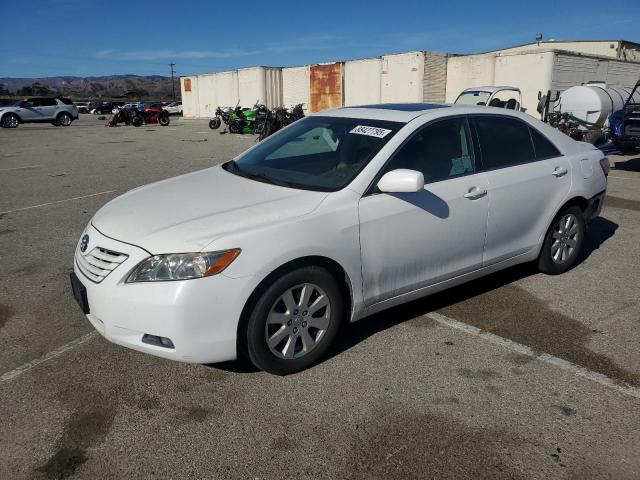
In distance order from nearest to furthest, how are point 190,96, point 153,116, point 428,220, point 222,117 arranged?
point 428,220
point 222,117
point 153,116
point 190,96

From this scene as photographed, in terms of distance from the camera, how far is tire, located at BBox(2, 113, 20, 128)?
29.4m

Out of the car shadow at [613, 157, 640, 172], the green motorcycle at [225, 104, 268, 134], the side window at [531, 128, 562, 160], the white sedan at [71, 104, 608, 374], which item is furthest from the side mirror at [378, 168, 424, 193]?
→ the green motorcycle at [225, 104, 268, 134]

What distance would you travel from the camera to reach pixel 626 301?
436 cm

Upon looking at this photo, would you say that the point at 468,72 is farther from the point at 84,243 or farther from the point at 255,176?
the point at 84,243

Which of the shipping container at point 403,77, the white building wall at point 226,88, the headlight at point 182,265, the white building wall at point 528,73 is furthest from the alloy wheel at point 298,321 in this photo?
the white building wall at point 226,88

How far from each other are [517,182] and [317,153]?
1592mm

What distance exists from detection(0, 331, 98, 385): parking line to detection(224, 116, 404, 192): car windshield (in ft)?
5.27

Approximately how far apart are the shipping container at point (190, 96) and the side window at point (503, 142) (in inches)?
1743

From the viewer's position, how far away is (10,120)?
29516mm

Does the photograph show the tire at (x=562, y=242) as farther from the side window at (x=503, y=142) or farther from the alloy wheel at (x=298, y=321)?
the alloy wheel at (x=298, y=321)

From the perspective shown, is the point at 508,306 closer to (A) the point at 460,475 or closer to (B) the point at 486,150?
(B) the point at 486,150

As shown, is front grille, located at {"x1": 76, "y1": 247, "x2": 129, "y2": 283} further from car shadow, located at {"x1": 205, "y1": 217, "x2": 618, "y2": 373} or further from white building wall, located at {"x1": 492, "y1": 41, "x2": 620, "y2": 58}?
white building wall, located at {"x1": 492, "y1": 41, "x2": 620, "y2": 58}

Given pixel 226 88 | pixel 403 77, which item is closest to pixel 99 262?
pixel 403 77

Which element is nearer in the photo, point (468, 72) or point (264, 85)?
point (468, 72)
